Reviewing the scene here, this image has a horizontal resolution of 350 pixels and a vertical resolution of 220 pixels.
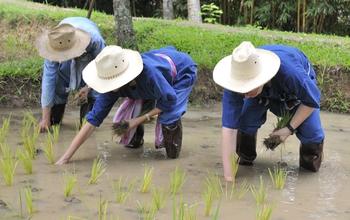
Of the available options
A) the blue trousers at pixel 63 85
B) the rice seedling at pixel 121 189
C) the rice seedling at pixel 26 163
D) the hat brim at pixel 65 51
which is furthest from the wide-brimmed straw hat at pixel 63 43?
the rice seedling at pixel 121 189

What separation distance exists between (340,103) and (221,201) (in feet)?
9.24

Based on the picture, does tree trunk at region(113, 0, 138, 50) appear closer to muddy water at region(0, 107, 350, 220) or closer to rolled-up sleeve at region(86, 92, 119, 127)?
muddy water at region(0, 107, 350, 220)

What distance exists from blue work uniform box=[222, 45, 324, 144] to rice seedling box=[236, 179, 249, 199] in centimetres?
32

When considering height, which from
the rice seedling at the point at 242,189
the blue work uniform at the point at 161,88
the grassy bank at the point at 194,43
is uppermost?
the blue work uniform at the point at 161,88

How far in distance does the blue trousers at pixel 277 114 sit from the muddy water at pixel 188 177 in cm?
23

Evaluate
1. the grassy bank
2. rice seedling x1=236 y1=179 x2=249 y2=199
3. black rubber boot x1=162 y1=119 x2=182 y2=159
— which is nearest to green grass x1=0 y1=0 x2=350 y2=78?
the grassy bank

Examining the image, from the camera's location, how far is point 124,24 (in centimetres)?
622

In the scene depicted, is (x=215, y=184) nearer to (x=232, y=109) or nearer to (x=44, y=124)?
(x=232, y=109)

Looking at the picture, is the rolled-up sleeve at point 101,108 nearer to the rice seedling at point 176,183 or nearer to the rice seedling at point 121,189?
the rice seedling at point 121,189

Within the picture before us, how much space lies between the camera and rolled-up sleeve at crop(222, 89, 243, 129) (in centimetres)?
328

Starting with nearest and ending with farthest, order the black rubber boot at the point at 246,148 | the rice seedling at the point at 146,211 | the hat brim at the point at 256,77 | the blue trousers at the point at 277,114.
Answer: the rice seedling at the point at 146,211
the hat brim at the point at 256,77
the blue trousers at the point at 277,114
the black rubber boot at the point at 246,148

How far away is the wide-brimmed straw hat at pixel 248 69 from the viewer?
3.04m

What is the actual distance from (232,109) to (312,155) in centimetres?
63

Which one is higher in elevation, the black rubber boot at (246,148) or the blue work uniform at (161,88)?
the blue work uniform at (161,88)
